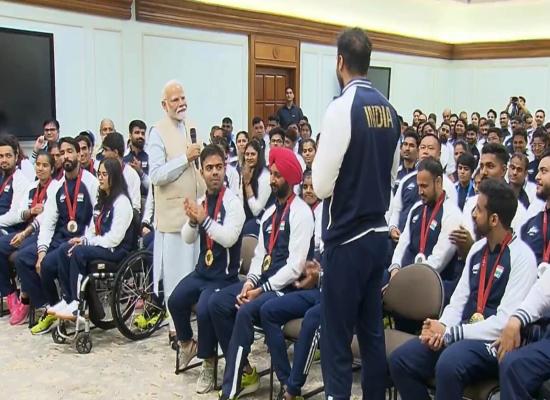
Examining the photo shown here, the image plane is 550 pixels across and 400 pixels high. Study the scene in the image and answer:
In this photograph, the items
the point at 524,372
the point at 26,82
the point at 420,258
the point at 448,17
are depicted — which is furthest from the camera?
the point at 448,17

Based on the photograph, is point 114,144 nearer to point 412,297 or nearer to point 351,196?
point 412,297

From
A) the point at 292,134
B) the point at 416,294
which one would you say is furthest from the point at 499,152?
the point at 292,134

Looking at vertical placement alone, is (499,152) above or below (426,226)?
above

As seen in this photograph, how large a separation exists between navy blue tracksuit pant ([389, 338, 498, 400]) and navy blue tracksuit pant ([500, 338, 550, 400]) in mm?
117

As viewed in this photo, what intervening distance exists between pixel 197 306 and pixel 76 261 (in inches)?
41.3

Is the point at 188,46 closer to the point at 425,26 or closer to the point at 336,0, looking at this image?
Answer: the point at 336,0

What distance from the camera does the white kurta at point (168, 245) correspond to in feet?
12.7

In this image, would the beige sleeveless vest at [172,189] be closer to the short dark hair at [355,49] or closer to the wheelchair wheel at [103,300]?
the wheelchair wheel at [103,300]

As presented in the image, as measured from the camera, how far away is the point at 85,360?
3.95m

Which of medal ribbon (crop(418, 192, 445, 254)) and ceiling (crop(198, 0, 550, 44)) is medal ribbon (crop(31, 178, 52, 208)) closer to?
medal ribbon (crop(418, 192, 445, 254))

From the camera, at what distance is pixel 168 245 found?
13.0ft

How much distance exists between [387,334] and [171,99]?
190 cm

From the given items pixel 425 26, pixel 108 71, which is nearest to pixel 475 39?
pixel 425 26

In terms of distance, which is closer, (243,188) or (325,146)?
(325,146)
